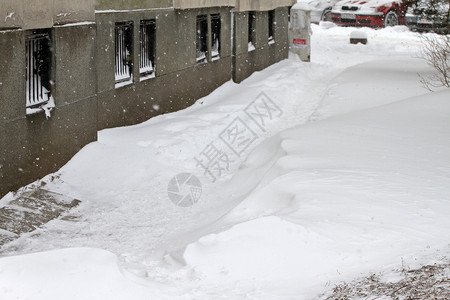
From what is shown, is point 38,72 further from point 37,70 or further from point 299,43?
point 299,43

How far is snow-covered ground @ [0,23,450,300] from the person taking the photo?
6.01 m

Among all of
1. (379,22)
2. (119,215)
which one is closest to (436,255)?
(119,215)

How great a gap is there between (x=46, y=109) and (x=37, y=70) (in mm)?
566

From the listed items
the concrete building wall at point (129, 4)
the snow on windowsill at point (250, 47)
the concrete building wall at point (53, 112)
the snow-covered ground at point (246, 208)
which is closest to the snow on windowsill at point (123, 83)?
the snow-covered ground at point (246, 208)

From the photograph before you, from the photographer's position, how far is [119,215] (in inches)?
348

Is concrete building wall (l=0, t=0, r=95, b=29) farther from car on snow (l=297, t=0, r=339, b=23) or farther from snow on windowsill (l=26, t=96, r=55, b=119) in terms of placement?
car on snow (l=297, t=0, r=339, b=23)

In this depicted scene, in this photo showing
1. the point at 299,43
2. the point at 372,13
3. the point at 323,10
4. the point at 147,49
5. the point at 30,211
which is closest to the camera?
the point at 30,211

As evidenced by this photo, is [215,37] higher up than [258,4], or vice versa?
[258,4]

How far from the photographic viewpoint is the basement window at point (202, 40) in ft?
51.9

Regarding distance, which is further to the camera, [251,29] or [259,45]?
[259,45]

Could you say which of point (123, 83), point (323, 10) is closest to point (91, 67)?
point (123, 83)

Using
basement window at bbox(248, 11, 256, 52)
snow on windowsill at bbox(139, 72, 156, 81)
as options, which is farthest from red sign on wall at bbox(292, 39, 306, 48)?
snow on windowsill at bbox(139, 72, 156, 81)

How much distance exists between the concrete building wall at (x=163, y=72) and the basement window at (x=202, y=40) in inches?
6.8

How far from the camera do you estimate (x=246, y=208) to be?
25.8 ft
